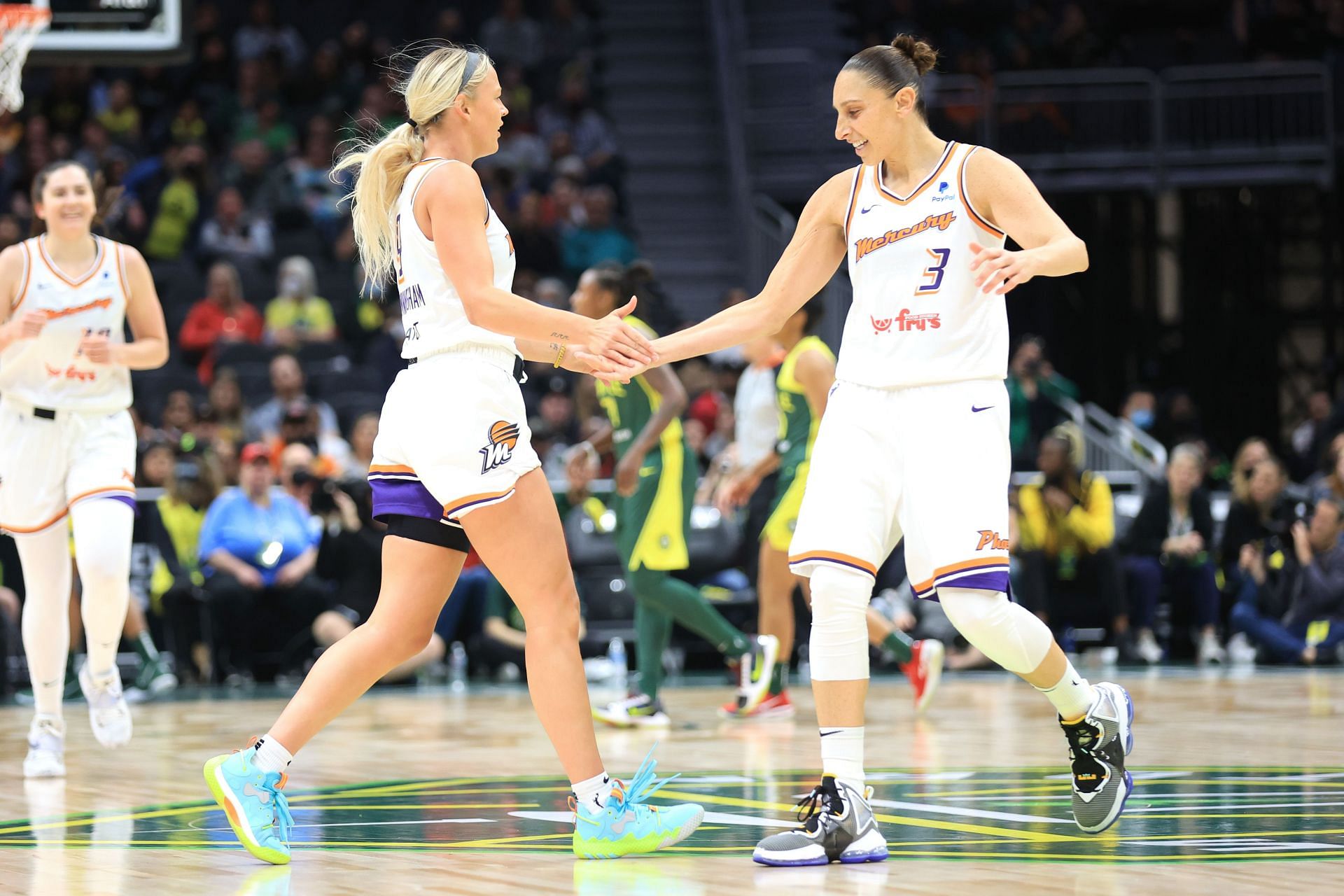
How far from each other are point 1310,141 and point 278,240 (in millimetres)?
9663

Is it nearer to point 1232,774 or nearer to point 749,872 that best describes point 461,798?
point 749,872

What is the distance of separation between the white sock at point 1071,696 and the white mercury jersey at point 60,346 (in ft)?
12.6

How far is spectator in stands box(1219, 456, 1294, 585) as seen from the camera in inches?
512

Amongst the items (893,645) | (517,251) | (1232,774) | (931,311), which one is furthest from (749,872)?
(517,251)

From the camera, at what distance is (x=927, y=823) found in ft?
17.2

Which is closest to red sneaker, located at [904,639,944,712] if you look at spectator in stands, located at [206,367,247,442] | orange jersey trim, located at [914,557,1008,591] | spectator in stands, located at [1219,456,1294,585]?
orange jersey trim, located at [914,557,1008,591]

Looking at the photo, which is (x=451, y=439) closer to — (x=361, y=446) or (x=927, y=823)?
(x=927, y=823)

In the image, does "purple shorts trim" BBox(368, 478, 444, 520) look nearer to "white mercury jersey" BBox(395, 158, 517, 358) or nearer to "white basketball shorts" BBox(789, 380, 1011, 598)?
"white mercury jersey" BBox(395, 158, 517, 358)

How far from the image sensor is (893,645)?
9.08 metres

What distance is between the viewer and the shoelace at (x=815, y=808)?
4609 mm

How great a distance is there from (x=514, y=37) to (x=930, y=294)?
14777 millimetres

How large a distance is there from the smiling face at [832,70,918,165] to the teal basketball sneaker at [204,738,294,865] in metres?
2.31

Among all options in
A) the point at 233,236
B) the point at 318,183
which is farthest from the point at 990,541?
the point at 318,183

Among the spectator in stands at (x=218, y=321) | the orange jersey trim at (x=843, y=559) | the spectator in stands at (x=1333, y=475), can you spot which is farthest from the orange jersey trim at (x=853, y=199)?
the spectator in stands at (x=218, y=321)
